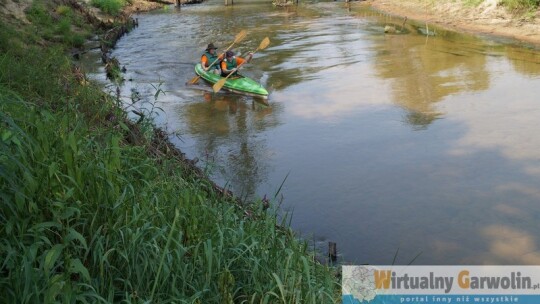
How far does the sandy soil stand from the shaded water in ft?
3.51

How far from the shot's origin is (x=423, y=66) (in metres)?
15.7

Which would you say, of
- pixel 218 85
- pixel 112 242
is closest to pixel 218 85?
pixel 218 85

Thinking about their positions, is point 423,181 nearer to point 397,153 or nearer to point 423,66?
point 397,153

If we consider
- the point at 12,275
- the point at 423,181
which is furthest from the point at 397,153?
the point at 12,275

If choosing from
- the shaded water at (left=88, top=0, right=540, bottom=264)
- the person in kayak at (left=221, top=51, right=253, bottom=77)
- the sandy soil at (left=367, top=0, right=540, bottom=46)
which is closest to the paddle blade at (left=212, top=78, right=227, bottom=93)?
the shaded water at (left=88, top=0, right=540, bottom=264)

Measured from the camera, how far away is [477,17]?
71.1 feet

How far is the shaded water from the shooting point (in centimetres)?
664

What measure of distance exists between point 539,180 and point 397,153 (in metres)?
2.27

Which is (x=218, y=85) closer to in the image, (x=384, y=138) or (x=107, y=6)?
(x=384, y=138)

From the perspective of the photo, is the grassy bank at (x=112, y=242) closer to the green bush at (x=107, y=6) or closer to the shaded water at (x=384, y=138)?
the shaded water at (x=384, y=138)

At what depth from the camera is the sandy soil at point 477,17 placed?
18.9 meters

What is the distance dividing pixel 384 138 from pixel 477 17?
47.4 feet

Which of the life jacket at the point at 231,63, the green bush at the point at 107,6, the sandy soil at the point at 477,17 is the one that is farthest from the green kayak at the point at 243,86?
the green bush at the point at 107,6

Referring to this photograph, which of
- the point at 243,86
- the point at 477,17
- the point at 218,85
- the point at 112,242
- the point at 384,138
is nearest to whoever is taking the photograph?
the point at 112,242
